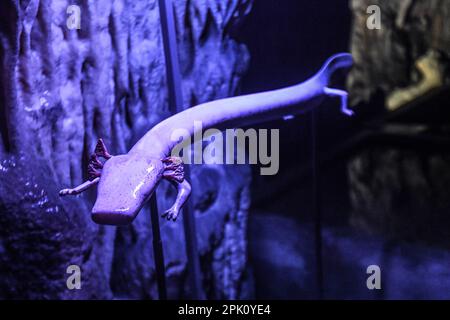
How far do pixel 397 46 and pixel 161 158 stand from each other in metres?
4.29

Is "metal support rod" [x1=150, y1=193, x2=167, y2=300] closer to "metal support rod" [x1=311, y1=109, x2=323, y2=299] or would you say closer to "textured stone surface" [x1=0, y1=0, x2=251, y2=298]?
"textured stone surface" [x1=0, y1=0, x2=251, y2=298]

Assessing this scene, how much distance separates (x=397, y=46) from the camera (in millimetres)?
4965

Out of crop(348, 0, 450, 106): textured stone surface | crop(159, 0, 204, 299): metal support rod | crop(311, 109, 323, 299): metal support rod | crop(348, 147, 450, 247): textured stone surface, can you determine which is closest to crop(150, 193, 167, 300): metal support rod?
crop(159, 0, 204, 299): metal support rod

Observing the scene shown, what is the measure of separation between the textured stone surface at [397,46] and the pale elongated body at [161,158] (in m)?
2.78

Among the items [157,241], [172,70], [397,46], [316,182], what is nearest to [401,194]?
[397,46]

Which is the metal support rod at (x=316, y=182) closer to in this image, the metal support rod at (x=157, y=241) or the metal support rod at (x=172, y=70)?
the metal support rod at (x=172, y=70)

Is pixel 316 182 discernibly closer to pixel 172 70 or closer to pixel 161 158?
pixel 172 70

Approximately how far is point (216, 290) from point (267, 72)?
153 centimetres

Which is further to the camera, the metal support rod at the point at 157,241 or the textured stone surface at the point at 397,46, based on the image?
the textured stone surface at the point at 397,46

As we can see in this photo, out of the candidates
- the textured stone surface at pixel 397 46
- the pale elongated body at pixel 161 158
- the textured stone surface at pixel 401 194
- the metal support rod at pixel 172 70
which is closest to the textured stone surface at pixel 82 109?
the metal support rod at pixel 172 70

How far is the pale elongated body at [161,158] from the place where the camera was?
125 cm

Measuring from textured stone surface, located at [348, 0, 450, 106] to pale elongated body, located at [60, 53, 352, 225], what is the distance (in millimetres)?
2775

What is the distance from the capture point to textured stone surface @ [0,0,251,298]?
71.3 inches

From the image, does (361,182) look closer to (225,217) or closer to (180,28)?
(225,217)
